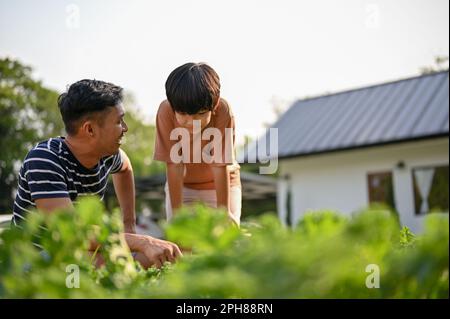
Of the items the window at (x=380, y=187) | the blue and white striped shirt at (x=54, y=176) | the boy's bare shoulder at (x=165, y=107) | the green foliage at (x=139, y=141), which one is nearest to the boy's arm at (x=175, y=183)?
the boy's bare shoulder at (x=165, y=107)

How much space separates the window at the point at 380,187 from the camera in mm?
19328

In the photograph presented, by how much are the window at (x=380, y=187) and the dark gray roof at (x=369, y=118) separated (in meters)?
1.60

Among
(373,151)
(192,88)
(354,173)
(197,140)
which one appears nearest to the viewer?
(192,88)

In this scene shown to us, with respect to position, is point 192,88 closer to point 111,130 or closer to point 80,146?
point 111,130

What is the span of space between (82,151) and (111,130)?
0.18 m

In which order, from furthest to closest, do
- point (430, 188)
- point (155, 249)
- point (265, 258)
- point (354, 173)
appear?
1. point (354, 173)
2. point (430, 188)
3. point (155, 249)
4. point (265, 258)

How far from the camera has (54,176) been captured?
2.32 m

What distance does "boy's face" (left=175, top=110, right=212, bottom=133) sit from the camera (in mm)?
3158

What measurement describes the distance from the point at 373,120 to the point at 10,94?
2133 cm

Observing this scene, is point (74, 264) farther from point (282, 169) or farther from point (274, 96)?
point (274, 96)

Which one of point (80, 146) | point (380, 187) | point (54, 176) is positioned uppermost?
point (80, 146)

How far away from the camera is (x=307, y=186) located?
2148 cm

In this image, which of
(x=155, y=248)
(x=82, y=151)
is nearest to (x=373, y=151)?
(x=82, y=151)
